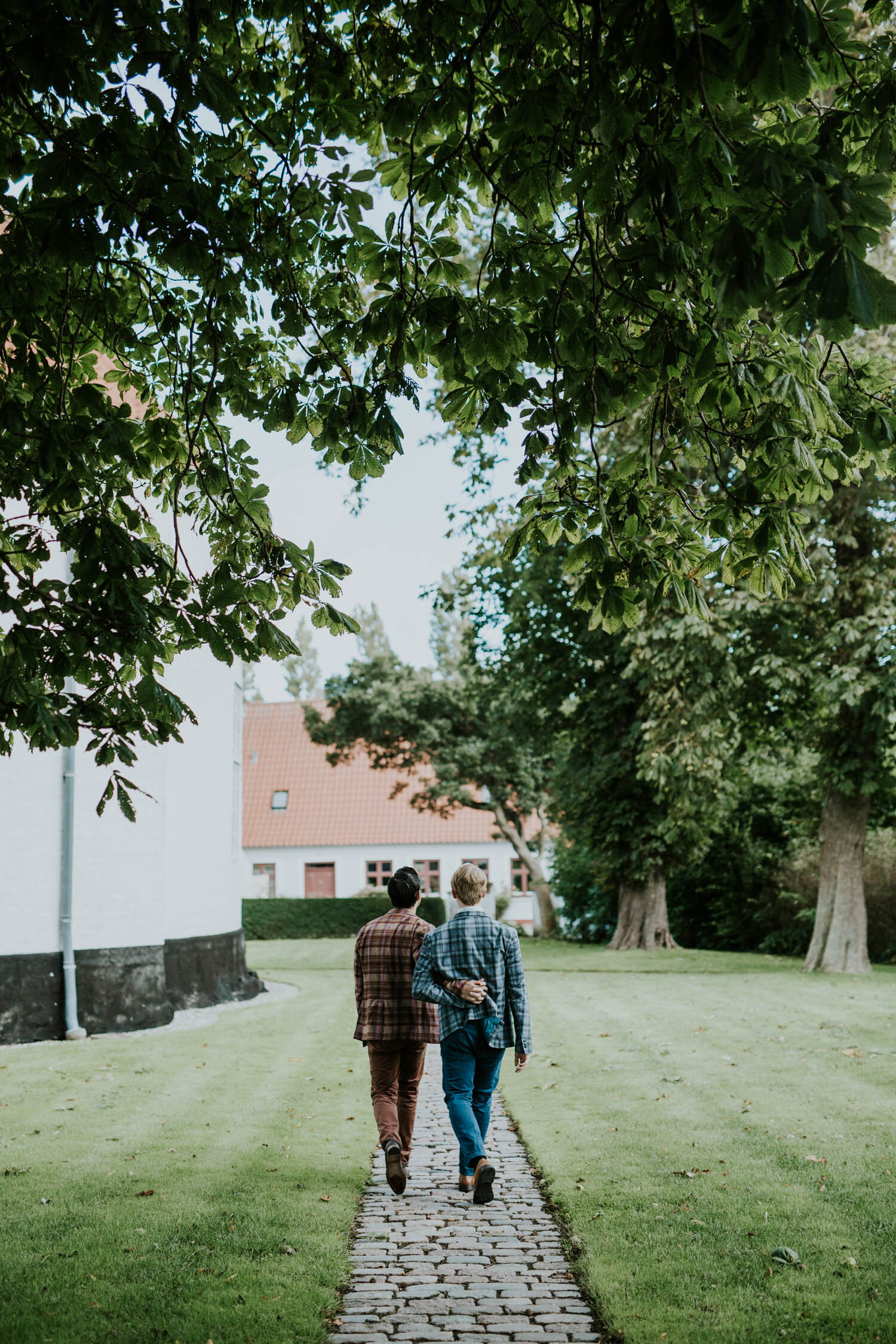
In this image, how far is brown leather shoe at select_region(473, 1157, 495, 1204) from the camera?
6039 millimetres

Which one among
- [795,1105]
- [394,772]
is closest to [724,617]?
[795,1105]

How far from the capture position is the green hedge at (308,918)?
37.4 m

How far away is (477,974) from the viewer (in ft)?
20.6

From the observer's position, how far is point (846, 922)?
20.2m

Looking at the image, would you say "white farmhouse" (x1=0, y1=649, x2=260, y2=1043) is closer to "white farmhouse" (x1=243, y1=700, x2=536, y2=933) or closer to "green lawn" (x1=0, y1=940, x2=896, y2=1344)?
"green lawn" (x1=0, y1=940, x2=896, y2=1344)

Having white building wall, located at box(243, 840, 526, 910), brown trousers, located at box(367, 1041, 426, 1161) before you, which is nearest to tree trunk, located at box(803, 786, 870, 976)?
brown trousers, located at box(367, 1041, 426, 1161)

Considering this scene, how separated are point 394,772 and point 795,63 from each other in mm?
47005

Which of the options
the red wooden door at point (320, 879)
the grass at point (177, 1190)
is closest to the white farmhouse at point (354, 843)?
the red wooden door at point (320, 879)

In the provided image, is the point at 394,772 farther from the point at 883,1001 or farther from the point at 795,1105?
the point at 795,1105

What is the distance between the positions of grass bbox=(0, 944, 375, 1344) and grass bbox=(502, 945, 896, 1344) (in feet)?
4.41

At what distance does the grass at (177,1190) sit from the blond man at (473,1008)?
2.54ft


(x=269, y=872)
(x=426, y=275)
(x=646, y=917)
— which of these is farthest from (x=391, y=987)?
(x=269, y=872)

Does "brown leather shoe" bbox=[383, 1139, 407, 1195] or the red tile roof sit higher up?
the red tile roof

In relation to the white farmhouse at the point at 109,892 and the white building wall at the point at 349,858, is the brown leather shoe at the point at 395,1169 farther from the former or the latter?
the white building wall at the point at 349,858
